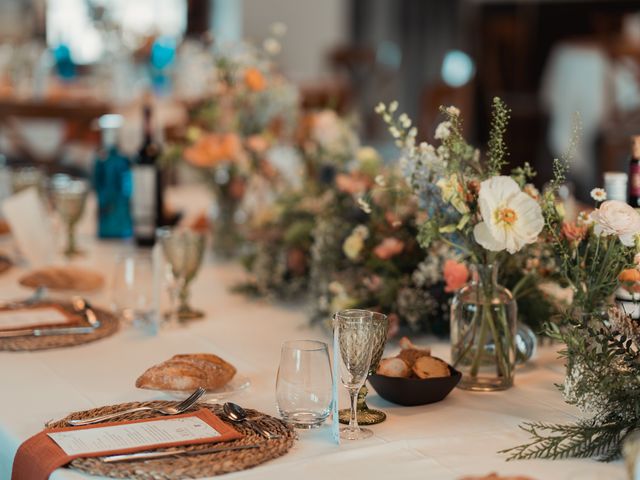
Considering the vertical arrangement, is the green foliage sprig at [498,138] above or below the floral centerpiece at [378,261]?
above

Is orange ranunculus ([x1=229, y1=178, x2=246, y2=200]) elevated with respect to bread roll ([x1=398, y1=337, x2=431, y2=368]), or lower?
elevated

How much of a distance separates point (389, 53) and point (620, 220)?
8.07 m

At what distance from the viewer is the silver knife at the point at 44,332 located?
177 centimetres

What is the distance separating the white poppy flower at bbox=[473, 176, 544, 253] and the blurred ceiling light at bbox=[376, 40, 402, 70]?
7.90 metres

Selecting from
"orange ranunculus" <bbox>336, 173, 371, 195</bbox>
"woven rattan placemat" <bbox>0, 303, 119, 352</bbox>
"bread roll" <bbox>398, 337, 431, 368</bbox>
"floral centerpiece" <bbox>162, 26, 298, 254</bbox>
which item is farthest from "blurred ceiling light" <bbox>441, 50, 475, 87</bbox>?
"bread roll" <bbox>398, 337, 431, 368</bbox>

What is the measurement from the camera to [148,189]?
2621 mm

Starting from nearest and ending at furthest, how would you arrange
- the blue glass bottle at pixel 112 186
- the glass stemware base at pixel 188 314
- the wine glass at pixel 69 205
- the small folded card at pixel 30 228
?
the glass stemware base at pixel 188 314, the small folded card at pixel 30 228, the wine glass at pixel 69 205, the blue glass bottle at pixel 112 186

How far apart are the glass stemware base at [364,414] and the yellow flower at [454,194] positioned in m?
0.29

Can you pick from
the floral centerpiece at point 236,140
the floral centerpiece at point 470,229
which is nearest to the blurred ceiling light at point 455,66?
the floral centerpiece at point 236,140

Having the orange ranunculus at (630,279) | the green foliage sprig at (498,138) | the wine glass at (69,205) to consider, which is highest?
the green foliage sprig at (498,138)

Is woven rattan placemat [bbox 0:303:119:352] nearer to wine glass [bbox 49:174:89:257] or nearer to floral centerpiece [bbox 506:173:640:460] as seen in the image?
wine glass [bbox 49:174:89:257]

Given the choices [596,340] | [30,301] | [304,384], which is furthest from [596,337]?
[30,301]

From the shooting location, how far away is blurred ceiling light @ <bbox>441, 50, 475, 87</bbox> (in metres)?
8.87

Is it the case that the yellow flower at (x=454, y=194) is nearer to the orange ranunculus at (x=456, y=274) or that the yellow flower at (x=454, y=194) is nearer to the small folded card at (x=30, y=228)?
the orange ranunculus at (x=456, y=274)
